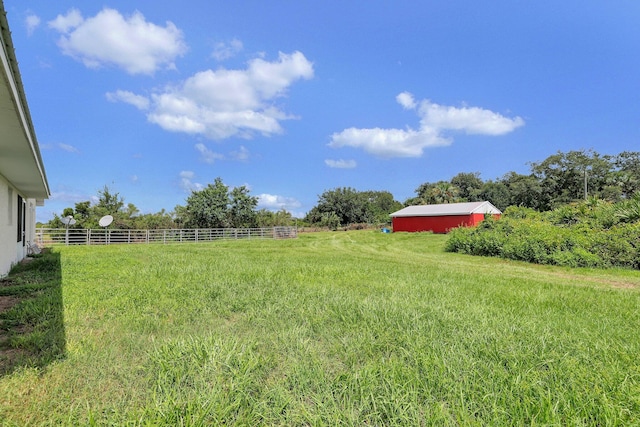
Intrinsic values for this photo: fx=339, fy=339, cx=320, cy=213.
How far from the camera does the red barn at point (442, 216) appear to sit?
101ft

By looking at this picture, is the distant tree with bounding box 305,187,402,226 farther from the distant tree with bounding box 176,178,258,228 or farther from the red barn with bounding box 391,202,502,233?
the distant tree with bounding box 176,178,258,228

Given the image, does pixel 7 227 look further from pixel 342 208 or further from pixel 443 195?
pixel 443 195

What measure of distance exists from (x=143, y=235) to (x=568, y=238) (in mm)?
25253

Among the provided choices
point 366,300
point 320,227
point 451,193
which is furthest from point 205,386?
point 451,193

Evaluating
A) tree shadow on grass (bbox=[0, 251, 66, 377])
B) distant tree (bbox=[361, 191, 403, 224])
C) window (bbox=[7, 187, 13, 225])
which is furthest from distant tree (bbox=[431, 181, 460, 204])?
tree shadow on grass (bbox=[0, 251, 66, 377])

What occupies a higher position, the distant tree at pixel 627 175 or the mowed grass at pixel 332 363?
the distant tree at pixel 627 175

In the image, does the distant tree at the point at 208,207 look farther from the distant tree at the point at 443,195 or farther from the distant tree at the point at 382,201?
the distant tree at the point at 382,201

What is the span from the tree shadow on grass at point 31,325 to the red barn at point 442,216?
28.7 meters

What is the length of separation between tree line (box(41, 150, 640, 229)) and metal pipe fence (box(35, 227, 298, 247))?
2.24 m

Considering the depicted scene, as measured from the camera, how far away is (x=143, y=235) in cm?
2477

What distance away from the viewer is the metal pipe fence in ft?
70.6

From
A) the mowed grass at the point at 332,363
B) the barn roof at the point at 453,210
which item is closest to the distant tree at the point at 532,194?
the barn roof at the point at 453,210

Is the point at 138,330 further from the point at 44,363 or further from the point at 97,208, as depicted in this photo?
the point at 97,208

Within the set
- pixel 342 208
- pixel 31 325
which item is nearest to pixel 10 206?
pixel 31 325
